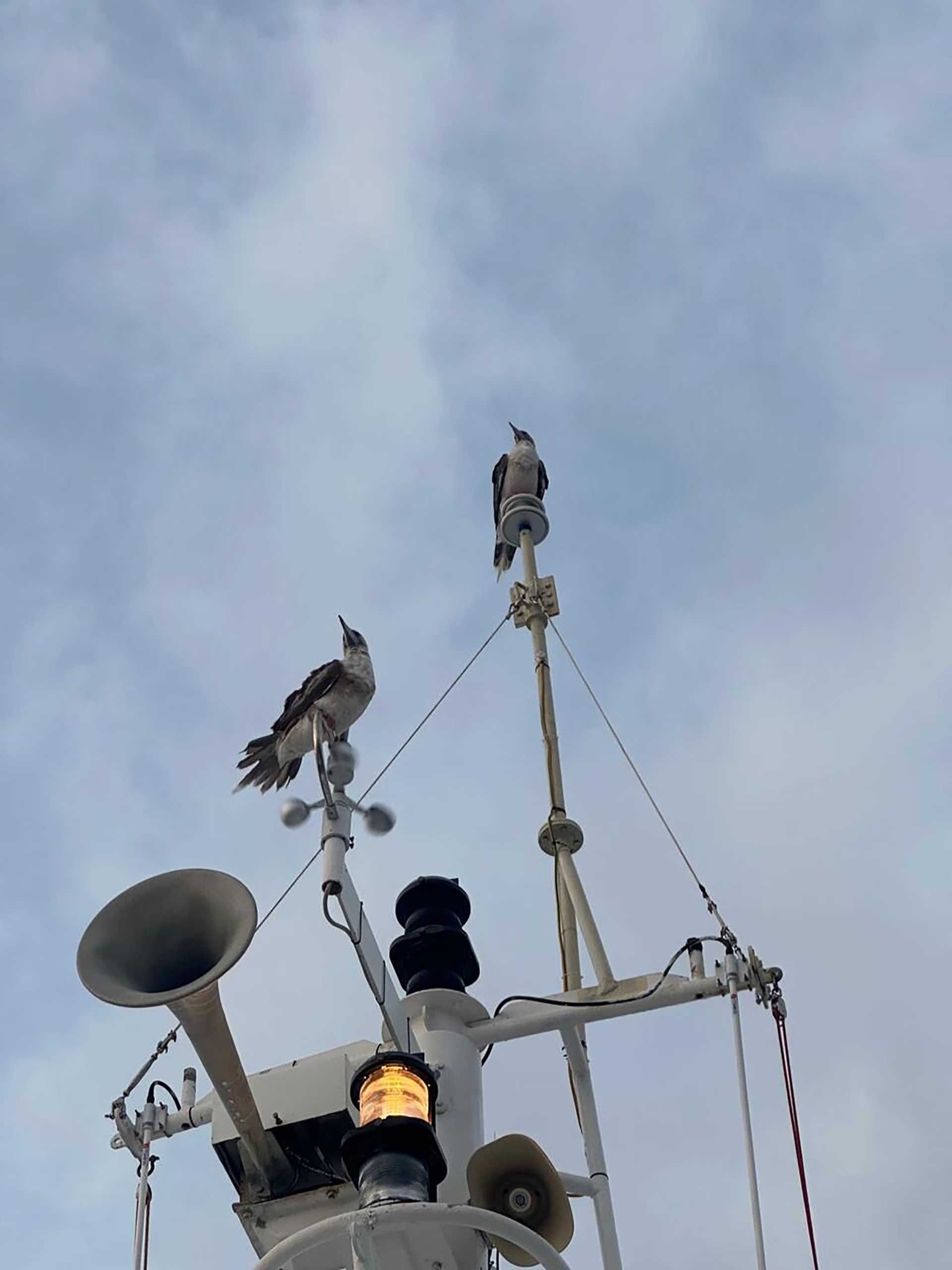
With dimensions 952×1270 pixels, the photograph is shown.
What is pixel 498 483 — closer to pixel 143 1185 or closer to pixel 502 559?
pixel 502 559

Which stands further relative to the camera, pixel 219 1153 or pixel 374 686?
pixel 374 686

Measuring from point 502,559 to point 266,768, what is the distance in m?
5.66

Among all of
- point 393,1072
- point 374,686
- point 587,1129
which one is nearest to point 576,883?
point 587,1129

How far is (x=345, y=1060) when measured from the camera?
730 cm

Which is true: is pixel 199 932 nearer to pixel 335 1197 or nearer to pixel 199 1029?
pixel 199 1029

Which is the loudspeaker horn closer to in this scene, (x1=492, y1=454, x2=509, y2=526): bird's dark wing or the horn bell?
the horn bell

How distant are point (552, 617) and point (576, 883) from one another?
3.06 m

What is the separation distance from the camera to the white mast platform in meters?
5.82

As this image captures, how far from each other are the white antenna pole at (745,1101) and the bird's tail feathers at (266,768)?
252 cm

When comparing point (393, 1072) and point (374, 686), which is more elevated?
point (374, 686)

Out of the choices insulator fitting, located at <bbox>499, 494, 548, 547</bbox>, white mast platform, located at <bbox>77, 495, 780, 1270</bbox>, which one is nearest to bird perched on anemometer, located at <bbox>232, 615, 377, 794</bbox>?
white mast platform, located at <bbox>77, 495, 780, 1270</bbox>

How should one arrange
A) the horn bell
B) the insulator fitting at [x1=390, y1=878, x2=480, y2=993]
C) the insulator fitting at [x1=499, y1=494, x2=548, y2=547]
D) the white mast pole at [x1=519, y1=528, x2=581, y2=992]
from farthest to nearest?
the insulator fitting at [x1=499, y1=494, x2=548, y2=547] → the white mast pole at [x1=519, y1=528, x2=581, y2=992] → the insulator fitting at [x1=390, y1=878, x2=480, y2=993] → the horn bell

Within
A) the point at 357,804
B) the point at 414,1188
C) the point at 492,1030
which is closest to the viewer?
the point at 414,1188

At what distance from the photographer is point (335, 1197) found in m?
6.76
